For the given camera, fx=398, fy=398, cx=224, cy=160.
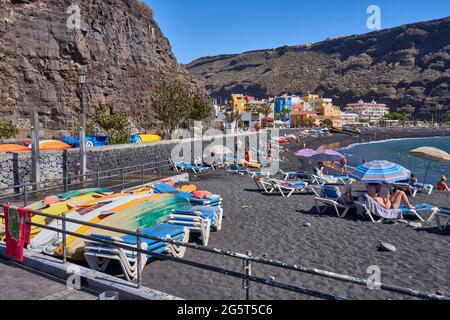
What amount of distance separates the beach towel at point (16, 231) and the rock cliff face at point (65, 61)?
30576mm

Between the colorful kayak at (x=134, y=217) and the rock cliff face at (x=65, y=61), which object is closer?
the colorful kayak at (x=134, y=217)

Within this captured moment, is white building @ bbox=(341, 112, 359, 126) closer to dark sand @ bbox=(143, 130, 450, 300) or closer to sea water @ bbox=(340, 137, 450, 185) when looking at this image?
sea water @ bbox=(340, 137, 450, 185)

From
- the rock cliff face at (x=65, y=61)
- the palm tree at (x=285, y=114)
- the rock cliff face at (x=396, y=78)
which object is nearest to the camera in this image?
the rock cliff face at (x=65, y=61)

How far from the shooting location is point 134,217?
719 centimetres

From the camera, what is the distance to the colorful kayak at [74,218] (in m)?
6.60

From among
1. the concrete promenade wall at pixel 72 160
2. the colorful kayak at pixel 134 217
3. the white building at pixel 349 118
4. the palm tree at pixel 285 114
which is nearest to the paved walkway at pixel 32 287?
the colorful kayak at pixel 134 217

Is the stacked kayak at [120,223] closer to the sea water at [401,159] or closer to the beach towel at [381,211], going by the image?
the beach towel at [381,211]

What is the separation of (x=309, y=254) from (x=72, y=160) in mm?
10662

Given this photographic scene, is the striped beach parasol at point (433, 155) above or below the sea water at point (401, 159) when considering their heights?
above

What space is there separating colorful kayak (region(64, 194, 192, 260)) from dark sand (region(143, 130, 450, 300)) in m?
0.91

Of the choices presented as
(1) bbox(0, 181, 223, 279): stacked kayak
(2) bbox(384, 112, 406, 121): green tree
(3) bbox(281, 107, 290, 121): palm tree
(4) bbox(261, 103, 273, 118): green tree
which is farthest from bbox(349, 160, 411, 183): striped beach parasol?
(2) bbox(384, 112, 406, 121): green tree

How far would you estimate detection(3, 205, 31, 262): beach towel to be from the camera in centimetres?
564
